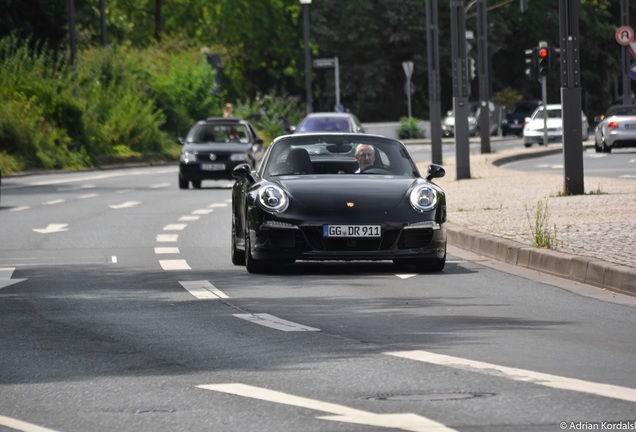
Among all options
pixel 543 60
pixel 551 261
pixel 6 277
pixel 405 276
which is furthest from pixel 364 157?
pixel 543 60

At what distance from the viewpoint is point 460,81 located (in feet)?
108

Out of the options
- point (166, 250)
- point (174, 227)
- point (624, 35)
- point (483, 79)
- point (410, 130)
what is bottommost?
point (410, 130)

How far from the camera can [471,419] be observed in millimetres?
7281

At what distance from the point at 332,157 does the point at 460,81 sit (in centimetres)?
1639

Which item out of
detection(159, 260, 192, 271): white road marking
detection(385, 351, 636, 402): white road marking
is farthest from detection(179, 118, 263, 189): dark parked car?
detection(385, 351, 636, 402): white road marking

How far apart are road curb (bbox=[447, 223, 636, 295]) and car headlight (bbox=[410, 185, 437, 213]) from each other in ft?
3.56

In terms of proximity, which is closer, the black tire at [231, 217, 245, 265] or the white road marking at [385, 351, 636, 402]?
the white road marking at [385, 351, 636, 402]

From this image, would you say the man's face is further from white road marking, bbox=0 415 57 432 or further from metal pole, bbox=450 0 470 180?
metal pole, bbox=450 0 470 180

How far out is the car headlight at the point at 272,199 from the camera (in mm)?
15258

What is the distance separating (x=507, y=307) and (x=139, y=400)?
4813mm

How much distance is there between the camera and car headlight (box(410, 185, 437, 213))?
1536 cm

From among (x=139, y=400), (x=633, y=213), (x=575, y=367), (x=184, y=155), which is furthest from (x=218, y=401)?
(x=184, y=155)

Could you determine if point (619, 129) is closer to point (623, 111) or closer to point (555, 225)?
point (623, 111)

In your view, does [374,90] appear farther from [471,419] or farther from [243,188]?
[471,419]
